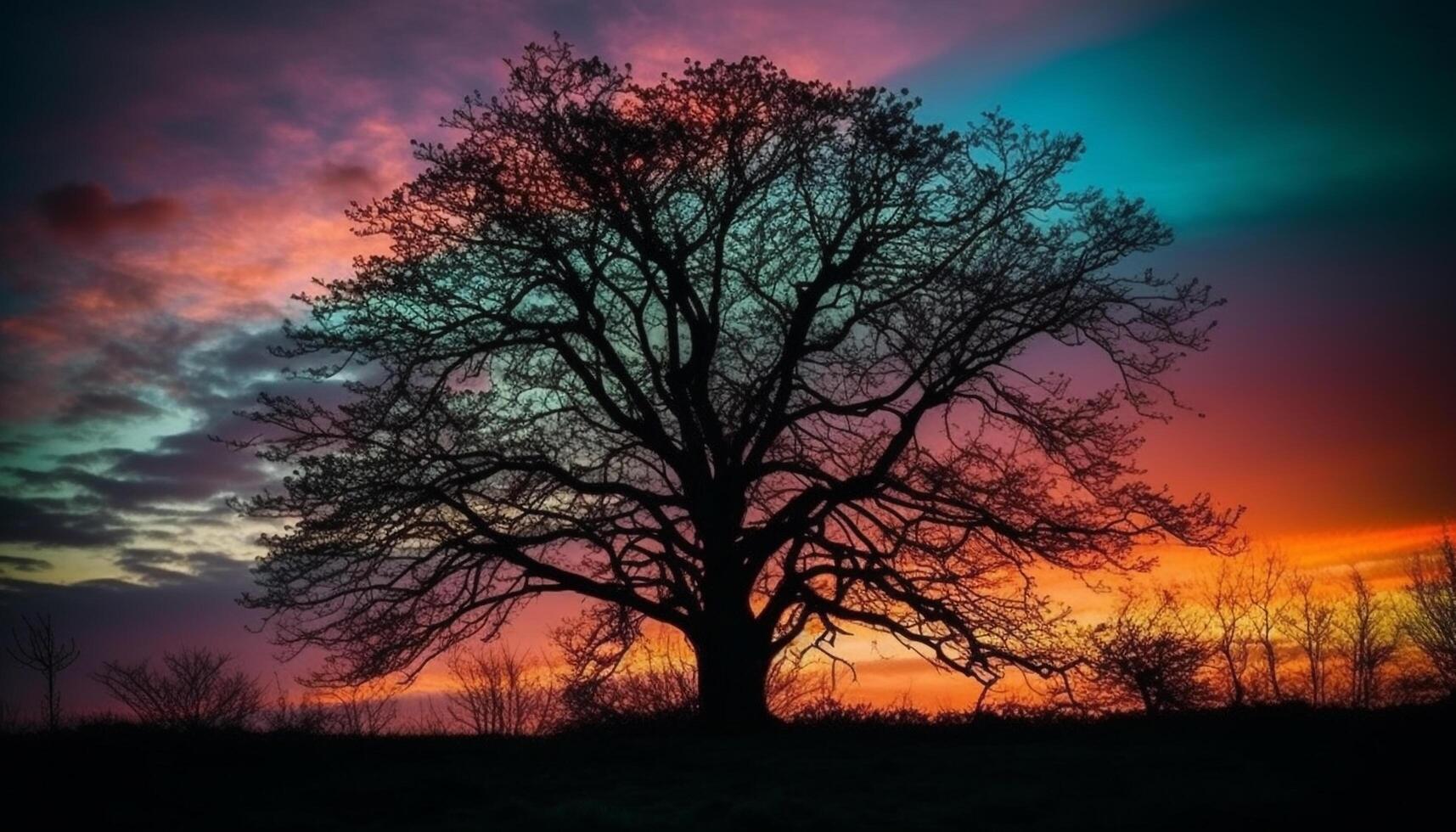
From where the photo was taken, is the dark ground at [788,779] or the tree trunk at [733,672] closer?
the dark ground at [788,779]

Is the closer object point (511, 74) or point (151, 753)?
point (151, 753)

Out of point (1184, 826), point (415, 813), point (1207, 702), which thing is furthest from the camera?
point (1207, 702)

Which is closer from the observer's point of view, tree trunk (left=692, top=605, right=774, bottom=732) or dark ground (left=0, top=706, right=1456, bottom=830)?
dark ground (left=0, top=706, right=1456, bottom=830)

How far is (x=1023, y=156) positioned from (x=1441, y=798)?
35.1 ft

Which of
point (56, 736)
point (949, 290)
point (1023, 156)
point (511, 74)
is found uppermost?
point (511, 74)

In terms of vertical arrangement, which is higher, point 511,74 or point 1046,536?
point 511,74

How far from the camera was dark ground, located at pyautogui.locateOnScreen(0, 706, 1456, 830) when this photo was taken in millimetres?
8969

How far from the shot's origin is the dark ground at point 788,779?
353 inches

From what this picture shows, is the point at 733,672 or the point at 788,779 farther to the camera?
the point at 733,672

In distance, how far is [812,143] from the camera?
1661 cm

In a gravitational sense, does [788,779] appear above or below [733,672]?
below

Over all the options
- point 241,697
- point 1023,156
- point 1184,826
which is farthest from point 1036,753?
point 241,697

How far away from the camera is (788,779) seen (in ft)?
35.4

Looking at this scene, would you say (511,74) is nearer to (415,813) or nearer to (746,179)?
(746,179)
